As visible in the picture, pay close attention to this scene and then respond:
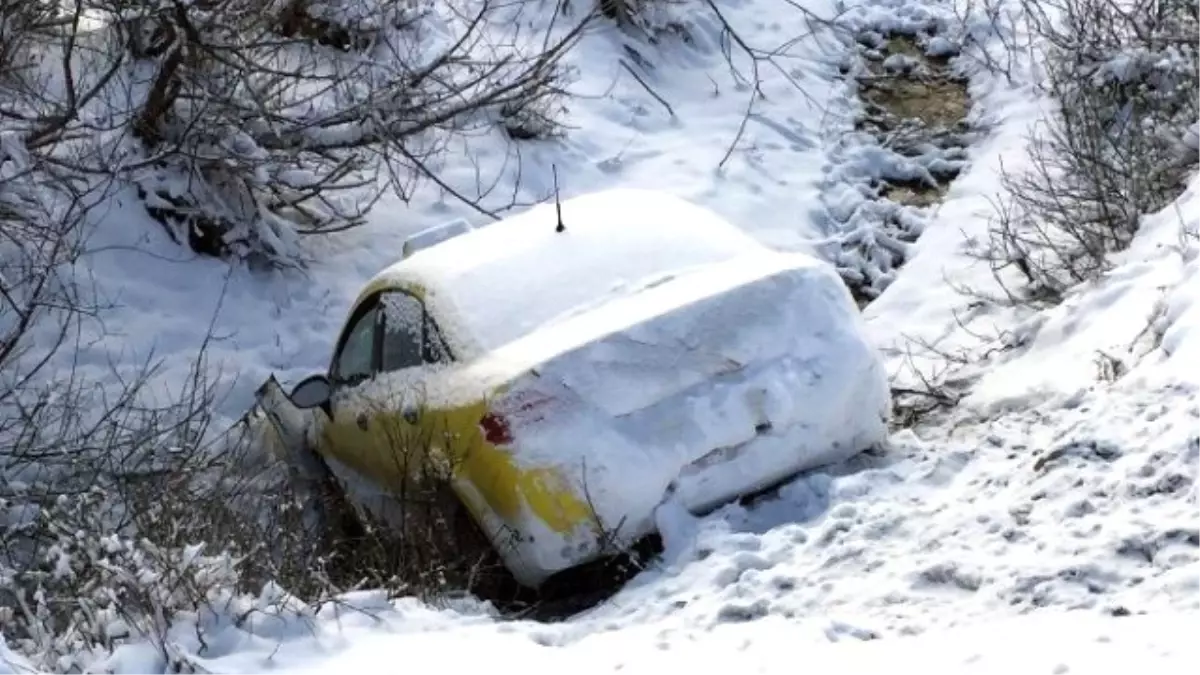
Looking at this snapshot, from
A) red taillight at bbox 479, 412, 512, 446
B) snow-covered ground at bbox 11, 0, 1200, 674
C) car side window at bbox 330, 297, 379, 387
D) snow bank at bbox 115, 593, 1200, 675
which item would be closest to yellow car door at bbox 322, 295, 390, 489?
car side window at bbox 330, 297, 379, 387

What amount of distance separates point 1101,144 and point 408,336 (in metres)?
5.34

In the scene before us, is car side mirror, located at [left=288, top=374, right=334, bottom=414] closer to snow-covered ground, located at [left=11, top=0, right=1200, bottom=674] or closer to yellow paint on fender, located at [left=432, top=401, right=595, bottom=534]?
yellow paint on fender, located at [left=432, top=401, right=595, bottom=534]

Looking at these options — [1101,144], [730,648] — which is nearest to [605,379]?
[730,648]

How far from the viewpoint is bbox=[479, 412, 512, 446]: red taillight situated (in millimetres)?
6043

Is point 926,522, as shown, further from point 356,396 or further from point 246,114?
point 246,114

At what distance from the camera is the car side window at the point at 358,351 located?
24.2 feet

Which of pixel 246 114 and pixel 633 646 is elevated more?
pixel 246 114

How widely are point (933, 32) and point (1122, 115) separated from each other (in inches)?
194

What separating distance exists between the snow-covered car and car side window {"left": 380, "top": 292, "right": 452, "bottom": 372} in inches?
0.4

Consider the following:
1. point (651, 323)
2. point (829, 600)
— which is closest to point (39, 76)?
point (651, 323)

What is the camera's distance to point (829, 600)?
17.7ft

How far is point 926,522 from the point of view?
5.91 metres

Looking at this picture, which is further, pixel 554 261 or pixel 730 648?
pixel 554 261

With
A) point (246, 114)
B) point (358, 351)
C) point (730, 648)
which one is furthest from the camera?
point (246, 114)
